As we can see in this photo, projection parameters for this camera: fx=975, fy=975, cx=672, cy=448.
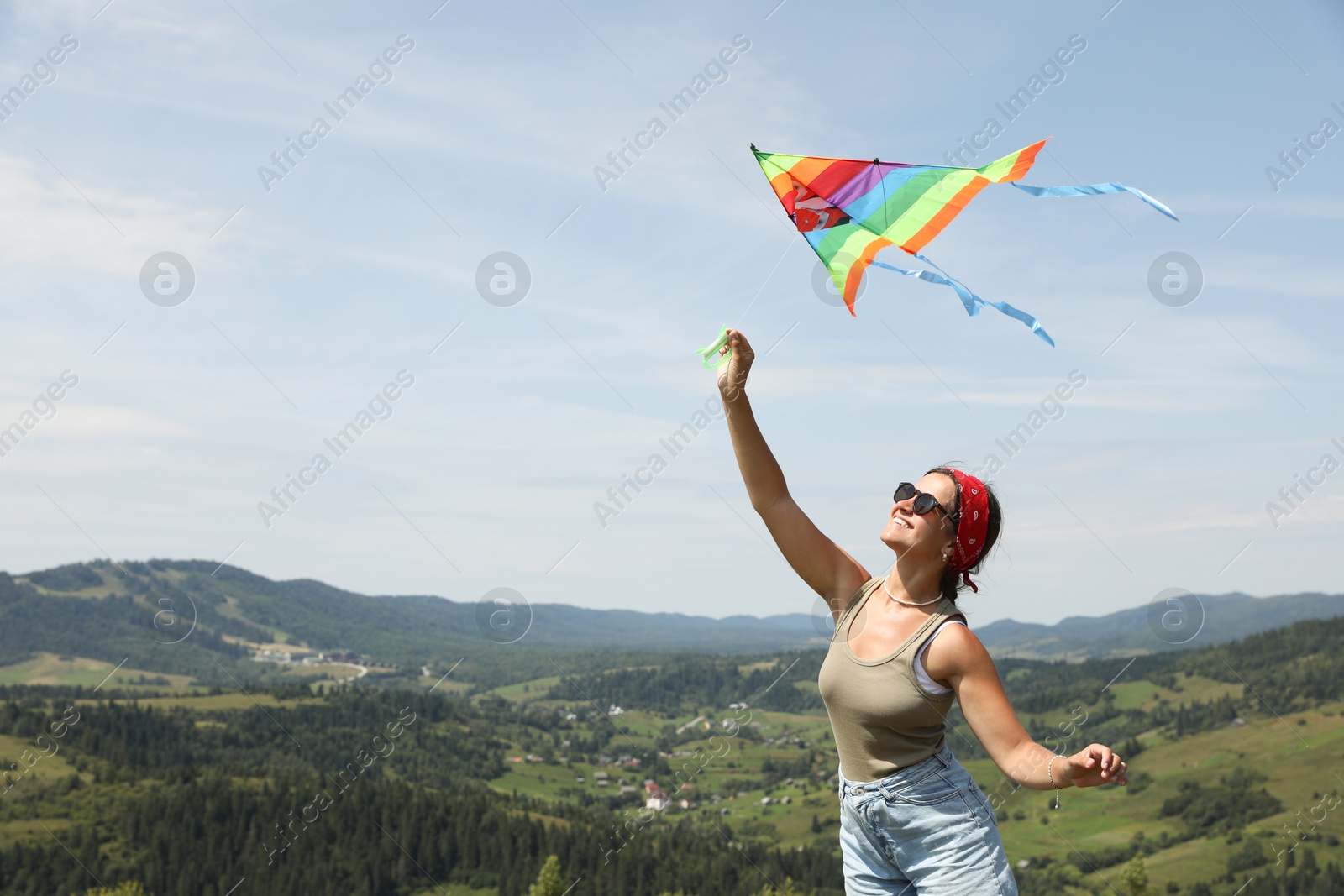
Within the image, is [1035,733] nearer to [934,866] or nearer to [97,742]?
[97,742]

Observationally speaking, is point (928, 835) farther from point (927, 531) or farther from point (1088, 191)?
point (1088, 191)

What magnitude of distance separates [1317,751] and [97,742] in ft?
736

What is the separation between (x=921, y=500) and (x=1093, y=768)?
Result: 1.26 m

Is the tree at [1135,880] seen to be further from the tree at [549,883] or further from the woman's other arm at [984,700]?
the woman's other arm at [984,700]

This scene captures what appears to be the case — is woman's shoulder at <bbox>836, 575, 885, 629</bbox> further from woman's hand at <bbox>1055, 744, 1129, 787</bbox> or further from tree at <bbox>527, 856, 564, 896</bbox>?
tree at <bbox>527, 856, 564, 896</bbox>

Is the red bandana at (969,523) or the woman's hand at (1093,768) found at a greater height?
the red bandana at (969,523)

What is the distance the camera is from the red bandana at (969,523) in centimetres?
404

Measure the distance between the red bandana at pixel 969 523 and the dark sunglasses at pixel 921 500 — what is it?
2.3 inches

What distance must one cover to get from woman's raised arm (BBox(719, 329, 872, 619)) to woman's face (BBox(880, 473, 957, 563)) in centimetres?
37

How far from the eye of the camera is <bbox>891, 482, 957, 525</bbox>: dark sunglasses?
13.2 ft

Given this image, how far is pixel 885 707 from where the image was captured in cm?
376

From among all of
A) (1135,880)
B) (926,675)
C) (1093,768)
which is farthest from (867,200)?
(1135,880)

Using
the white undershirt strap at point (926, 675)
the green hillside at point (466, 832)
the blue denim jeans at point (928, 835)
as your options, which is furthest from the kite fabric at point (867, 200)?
the green hillside at point (466, 832)

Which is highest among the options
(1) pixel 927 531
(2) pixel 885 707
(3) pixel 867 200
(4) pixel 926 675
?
(3) pixel 867 200
